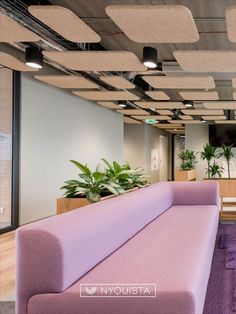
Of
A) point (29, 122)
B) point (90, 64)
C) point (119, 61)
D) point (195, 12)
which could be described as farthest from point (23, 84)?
point (195, 12)

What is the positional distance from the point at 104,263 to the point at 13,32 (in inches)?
97.8

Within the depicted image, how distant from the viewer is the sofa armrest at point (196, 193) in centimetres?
477

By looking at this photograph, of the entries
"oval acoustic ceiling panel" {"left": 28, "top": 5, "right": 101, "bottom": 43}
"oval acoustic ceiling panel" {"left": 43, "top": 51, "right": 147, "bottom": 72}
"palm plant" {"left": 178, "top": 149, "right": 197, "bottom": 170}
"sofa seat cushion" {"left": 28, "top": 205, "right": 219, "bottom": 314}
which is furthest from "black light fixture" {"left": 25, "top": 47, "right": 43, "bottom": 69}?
"palm plant" {"left": 178, "top": 149, "right": 197, "bottom": 170}

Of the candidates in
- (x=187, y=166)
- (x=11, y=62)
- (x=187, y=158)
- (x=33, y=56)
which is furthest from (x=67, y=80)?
(x=187, y=158)

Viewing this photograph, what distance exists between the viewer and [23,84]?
222 inches

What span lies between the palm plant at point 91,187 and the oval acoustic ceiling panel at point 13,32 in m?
1.37

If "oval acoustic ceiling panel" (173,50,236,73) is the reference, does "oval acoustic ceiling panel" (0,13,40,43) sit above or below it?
above

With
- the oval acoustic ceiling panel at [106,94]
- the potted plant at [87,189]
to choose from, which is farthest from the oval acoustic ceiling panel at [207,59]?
the oval acoustic ceiling panel at [106,94]

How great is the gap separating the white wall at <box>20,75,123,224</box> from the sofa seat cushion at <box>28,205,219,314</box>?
327cm

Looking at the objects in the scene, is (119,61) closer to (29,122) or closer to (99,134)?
(29,122)

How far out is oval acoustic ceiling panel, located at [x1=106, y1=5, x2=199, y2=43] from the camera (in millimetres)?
2969

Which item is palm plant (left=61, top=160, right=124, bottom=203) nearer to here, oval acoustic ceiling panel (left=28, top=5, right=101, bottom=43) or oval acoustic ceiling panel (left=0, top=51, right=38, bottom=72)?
oval acoustic ceiling panel (left=28, top=5, right=101, bottom=43)

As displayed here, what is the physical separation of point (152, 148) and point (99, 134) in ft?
19.6

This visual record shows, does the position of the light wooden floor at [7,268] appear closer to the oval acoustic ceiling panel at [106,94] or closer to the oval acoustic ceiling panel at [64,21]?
the oval acoustic ceiling panel at [64,21]
